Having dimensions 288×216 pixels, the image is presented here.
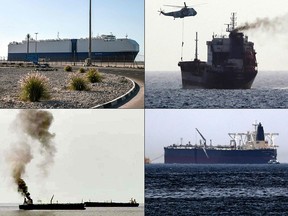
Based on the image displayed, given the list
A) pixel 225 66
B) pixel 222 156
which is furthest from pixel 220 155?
pixel 225 66

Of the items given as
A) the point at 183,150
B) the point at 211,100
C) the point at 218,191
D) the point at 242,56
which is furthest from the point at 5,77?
the point at 183,150

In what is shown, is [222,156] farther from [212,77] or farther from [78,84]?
[78,84]

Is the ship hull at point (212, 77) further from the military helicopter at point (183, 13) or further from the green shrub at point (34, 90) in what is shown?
the green shrub at point (34, 90)

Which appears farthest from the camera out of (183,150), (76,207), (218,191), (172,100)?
(183,150)

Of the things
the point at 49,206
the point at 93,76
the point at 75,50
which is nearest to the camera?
the point at 93,76

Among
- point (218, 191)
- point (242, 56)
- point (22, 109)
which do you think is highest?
point (242, 56)

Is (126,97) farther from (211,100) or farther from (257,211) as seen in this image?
(257,211)

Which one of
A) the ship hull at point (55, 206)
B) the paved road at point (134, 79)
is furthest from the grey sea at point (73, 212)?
the paved road at point (134, 79)
